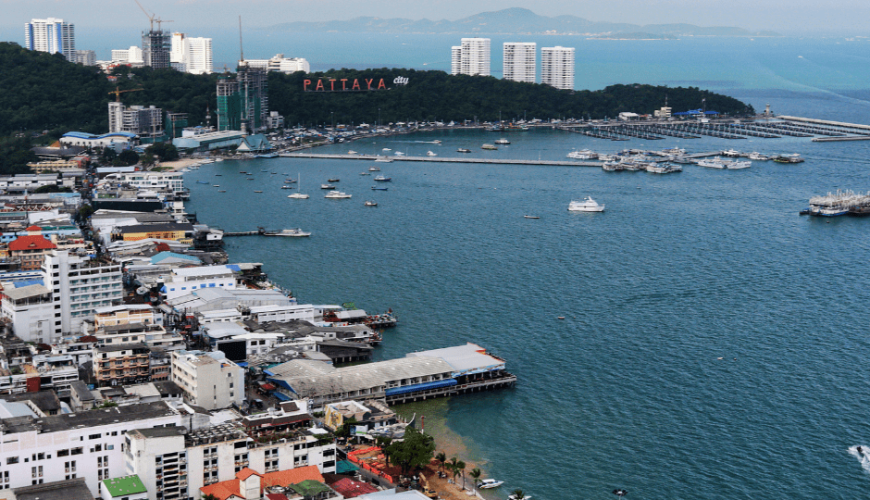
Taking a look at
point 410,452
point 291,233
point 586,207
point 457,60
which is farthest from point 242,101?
point 410,452

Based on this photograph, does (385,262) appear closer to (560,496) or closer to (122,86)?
(560,496)

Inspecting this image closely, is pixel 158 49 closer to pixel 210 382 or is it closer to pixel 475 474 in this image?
pixel 210 382

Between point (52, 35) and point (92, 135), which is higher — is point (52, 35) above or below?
above

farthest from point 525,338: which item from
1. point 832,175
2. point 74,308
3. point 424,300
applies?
point 832,175

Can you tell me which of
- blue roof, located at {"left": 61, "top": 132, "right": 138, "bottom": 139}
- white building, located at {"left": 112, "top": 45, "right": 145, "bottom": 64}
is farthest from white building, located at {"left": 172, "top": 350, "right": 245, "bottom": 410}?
white building, located at {"left": 112, "top": 45, "right": 145, "bottom": 64}

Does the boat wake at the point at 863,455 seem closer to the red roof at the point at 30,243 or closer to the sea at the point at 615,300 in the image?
the sea at the point at 615,300

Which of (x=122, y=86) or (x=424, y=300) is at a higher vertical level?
(x=122, y=86)

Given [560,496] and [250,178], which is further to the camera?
[250,178]
